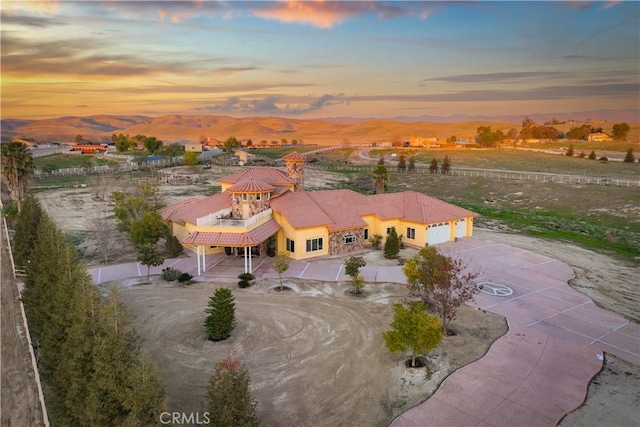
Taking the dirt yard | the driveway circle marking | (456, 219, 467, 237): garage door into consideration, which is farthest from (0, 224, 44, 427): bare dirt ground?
(456, 219, 467, 237): garage door

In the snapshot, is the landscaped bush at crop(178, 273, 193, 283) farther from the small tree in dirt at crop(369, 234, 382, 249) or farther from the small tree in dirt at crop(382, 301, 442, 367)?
the small tree in dirt at crop(369, 234, 382, 249)

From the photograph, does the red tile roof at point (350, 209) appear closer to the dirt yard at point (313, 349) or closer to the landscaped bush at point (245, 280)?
the landscaped bush at point (245, 280)

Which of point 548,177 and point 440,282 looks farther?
point 548,177

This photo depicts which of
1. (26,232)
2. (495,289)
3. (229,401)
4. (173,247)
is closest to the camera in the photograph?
(229,401)

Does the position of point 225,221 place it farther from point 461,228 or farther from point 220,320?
point 461,228

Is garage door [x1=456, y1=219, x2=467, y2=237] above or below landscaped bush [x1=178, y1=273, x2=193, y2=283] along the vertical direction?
above

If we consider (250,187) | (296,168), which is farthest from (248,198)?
(296,168)

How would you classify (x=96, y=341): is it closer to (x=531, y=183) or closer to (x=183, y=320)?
(x=183, y=320)

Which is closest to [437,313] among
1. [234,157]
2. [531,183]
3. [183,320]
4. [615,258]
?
[183,320]
